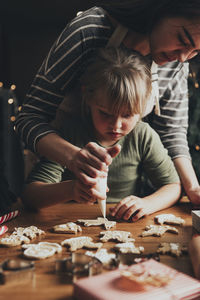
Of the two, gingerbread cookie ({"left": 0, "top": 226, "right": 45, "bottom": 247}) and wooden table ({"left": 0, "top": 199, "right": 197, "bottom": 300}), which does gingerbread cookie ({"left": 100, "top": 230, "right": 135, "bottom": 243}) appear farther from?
gingerbread cookie ({"left": 0, "top": 226, "right": 45, "bottom": 247})

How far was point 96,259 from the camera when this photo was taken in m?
0.75

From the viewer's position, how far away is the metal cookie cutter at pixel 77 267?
0.71 metres

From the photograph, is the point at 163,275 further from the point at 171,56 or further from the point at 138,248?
the point at 171,56

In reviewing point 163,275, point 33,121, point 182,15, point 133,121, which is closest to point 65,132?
point 33,121

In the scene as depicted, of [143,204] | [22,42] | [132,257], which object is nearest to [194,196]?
[143,204]

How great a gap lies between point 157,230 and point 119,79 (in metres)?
0.54

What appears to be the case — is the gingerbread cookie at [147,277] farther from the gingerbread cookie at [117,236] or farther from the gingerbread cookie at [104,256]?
the gingerbread cookie at [117,236]

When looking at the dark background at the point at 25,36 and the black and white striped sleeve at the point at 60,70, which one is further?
the dark background at the point at 25,36

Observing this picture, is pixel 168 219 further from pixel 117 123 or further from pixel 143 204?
pixel 117 123

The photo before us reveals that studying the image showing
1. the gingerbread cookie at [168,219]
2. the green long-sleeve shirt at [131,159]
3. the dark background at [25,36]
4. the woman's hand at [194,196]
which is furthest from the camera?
the dark background at [25,36]

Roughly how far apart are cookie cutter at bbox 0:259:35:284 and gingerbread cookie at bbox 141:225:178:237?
14.5 inches

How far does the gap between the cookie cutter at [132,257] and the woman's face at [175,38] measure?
0.68 meters

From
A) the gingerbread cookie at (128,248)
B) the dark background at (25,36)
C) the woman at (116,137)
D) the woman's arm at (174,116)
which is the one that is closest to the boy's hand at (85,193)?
the woman at (116,137)

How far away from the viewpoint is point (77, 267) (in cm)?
73
